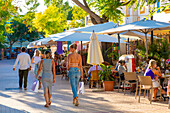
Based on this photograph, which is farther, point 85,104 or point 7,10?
point 7,10

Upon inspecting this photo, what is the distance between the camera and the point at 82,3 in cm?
2158

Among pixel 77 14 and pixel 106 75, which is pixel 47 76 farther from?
pixel 77 14

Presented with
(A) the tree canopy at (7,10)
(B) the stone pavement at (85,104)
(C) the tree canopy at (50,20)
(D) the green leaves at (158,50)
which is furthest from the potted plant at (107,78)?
(C) the tree canopy at (50,20)

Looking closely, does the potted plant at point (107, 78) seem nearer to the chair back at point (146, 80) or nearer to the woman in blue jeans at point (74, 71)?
the chair back at point (146, 80)

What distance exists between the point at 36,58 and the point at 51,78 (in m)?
5.18

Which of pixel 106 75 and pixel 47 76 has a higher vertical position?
pixel 47 76

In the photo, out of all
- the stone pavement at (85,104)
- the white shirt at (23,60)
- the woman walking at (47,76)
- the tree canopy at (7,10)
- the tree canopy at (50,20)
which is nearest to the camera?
the stone pavement at (85,104)

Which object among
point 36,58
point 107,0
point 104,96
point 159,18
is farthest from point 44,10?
point 104,96

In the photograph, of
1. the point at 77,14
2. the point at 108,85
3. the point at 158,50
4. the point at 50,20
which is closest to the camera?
the point at 108,85

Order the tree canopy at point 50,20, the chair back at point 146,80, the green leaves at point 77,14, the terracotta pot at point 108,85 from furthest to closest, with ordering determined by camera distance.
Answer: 1. the tree canopy at point 50,20
2. the green leaves at point 77,14
3. the terracotta pot at point 108,85
4. the chair back at point 146,80

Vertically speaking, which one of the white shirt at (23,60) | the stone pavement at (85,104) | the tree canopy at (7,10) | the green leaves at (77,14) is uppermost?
the green leaves at (77,14)

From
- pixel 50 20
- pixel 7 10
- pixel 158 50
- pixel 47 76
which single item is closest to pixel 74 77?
pixel 47 76

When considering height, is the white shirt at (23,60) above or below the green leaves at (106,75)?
above

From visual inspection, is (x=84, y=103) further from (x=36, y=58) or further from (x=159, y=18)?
(x=159, y=18)
